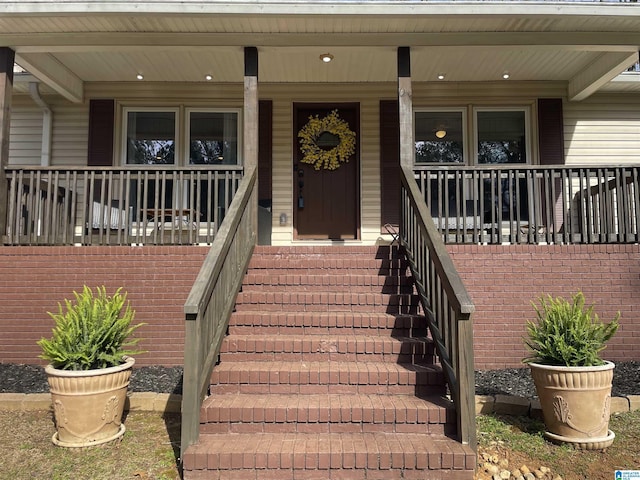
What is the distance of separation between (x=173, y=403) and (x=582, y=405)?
2.89 m

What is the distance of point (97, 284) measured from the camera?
4.73m

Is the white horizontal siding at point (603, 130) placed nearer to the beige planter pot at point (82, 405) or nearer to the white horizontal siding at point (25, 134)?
the beige planter pot at point (82, 405)

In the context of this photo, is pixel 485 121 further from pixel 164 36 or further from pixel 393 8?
pixel 164 36

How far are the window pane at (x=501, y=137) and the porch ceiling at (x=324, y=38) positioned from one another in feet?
2.37

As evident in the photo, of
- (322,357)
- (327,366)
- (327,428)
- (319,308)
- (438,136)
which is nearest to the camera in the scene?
(327,428)

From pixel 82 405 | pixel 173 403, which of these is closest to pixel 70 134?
pixel 173 403

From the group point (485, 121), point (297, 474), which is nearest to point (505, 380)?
point (297, 474)

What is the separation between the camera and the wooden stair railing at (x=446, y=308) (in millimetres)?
2750

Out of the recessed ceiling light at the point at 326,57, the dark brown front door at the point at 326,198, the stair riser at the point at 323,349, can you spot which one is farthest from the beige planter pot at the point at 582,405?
the recessed ceiling light at the point at 326,57

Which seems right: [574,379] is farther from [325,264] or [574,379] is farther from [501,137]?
[501,137]

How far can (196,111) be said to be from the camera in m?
6.97

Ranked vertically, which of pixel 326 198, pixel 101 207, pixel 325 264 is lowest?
pixel 325 264

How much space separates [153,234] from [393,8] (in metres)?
3.46

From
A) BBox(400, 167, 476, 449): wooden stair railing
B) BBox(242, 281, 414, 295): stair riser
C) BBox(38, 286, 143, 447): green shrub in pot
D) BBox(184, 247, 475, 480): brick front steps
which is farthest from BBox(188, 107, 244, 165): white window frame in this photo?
BBox(38, 286, 143, 447): green shrub in pot
